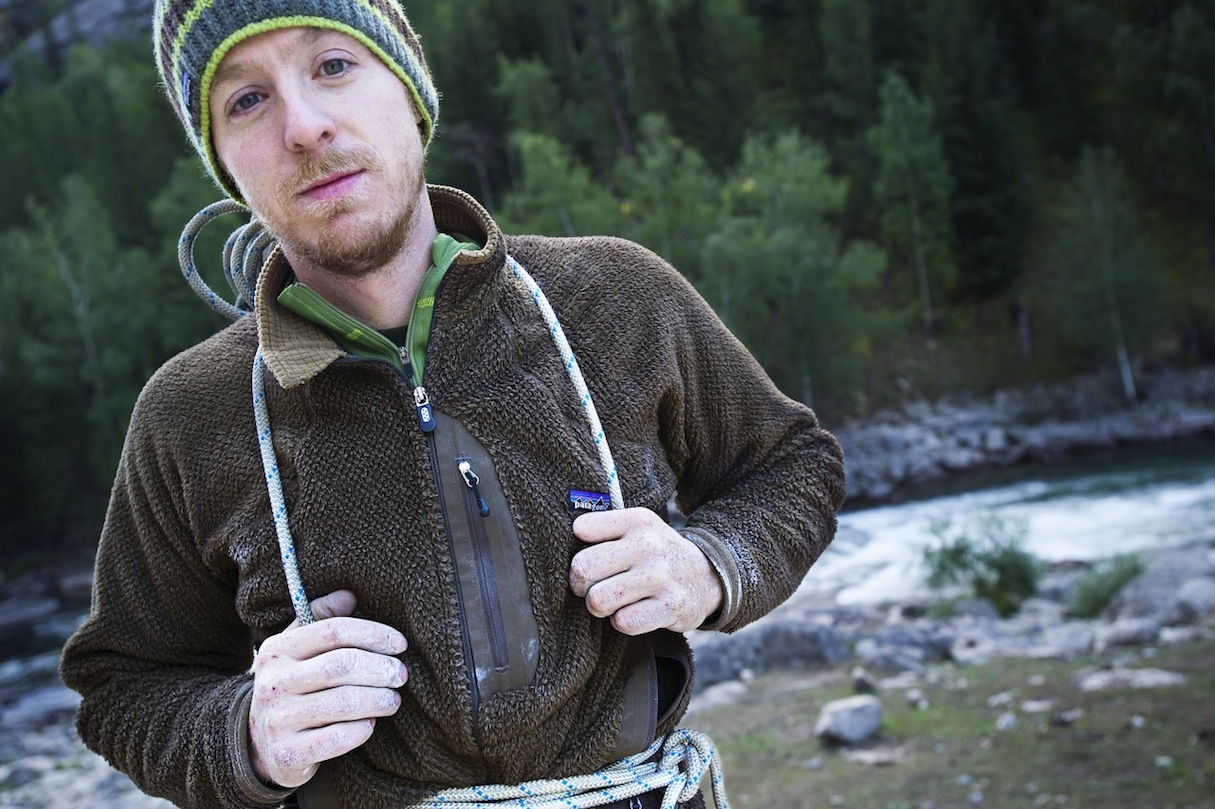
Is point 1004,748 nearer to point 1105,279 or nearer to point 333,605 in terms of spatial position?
point 333,605

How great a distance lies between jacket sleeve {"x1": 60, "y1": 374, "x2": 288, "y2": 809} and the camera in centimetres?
157

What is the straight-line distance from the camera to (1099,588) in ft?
33.2

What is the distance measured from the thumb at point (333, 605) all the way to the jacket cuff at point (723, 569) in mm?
478

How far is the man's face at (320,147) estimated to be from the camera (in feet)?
5.00

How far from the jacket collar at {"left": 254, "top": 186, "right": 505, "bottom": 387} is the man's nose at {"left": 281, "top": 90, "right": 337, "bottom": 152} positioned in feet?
0.64

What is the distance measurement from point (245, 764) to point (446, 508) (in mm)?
420

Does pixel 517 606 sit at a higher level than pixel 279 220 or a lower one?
lower

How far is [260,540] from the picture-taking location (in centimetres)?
154

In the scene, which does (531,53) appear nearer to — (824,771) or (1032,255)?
(1032,255)

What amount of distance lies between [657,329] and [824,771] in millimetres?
4829

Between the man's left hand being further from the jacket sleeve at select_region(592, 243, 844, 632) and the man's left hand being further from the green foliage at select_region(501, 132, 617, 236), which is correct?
the green foliage at select_region(501, 132, 617, 236)

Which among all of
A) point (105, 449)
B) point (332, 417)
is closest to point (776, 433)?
point (332, 417)

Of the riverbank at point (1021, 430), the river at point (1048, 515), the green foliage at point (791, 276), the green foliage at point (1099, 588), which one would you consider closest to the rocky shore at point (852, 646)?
the green foliage at point (1099, 588)

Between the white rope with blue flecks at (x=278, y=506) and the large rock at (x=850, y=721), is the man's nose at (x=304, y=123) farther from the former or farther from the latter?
the large rock at (x=850, y=721)
